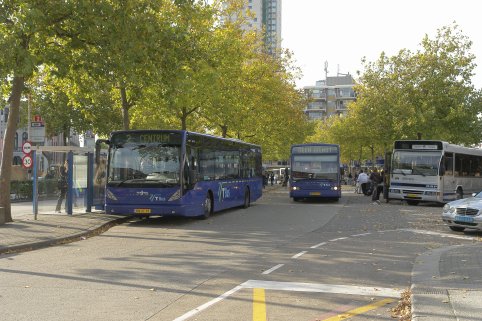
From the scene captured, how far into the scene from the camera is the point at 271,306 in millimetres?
6707

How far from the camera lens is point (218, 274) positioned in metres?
8.71

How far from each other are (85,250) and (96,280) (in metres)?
3.43

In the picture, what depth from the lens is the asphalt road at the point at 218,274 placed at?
21.4ft

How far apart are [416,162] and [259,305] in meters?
20.7

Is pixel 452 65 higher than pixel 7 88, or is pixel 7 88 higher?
pixel 452 65

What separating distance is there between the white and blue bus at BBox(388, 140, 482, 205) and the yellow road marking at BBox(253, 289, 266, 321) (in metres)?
19.7

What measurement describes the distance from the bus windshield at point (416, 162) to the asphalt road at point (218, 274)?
397 inches

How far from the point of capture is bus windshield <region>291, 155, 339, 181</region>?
26.9 metres

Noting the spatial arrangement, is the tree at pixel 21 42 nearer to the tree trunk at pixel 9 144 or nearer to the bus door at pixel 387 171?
the tree trunk at pixel 9 144

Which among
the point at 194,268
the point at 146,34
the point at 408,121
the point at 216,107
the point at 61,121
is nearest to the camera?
the point at 194,268

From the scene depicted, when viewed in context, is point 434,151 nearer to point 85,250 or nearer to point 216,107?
point 216,107

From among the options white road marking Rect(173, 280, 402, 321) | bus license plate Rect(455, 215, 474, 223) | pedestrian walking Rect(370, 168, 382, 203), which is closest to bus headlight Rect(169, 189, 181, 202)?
bus license plate Rect(455, 215, 474, 223)

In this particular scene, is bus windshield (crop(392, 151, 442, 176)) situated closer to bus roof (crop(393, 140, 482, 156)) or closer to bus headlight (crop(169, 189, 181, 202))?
bus roof (crop(393, 140, 482, 156))

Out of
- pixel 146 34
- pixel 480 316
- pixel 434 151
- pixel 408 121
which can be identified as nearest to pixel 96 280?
pixel 480 316
